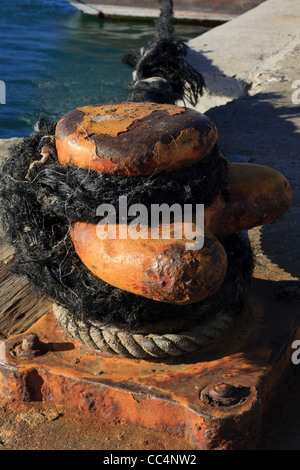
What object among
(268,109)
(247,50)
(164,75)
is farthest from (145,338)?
(247,50)

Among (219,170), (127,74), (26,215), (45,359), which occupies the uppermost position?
(219,170)

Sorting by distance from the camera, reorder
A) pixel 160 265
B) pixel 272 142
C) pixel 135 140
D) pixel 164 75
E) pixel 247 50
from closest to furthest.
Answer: pixel 160 265, pixel 135 140, pixel 164 75, pixel 272 142, pixel 247 50

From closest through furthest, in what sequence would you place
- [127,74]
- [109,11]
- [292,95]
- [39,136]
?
[39,136] < [292,95] < [127,74] < [109,11]

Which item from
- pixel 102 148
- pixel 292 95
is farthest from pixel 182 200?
pixel 292 95

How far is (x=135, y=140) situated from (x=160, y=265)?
38 cm

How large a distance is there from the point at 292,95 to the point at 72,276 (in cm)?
386

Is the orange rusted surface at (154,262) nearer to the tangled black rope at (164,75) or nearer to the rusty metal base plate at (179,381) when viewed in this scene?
the rusty metal base plate at (179,381)

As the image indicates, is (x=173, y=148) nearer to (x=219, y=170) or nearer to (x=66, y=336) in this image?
(x=219, y=170)

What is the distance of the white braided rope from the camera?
7.11 ft

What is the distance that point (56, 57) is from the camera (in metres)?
10.9

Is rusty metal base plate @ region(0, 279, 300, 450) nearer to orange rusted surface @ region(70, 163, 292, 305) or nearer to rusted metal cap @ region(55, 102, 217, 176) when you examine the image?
orange rusted surface @ region(70, 163, 292, 305)

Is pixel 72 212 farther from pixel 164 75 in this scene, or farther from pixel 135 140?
pixel 164 75

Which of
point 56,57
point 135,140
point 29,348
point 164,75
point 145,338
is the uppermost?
point 135,140

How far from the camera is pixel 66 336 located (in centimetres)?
236
